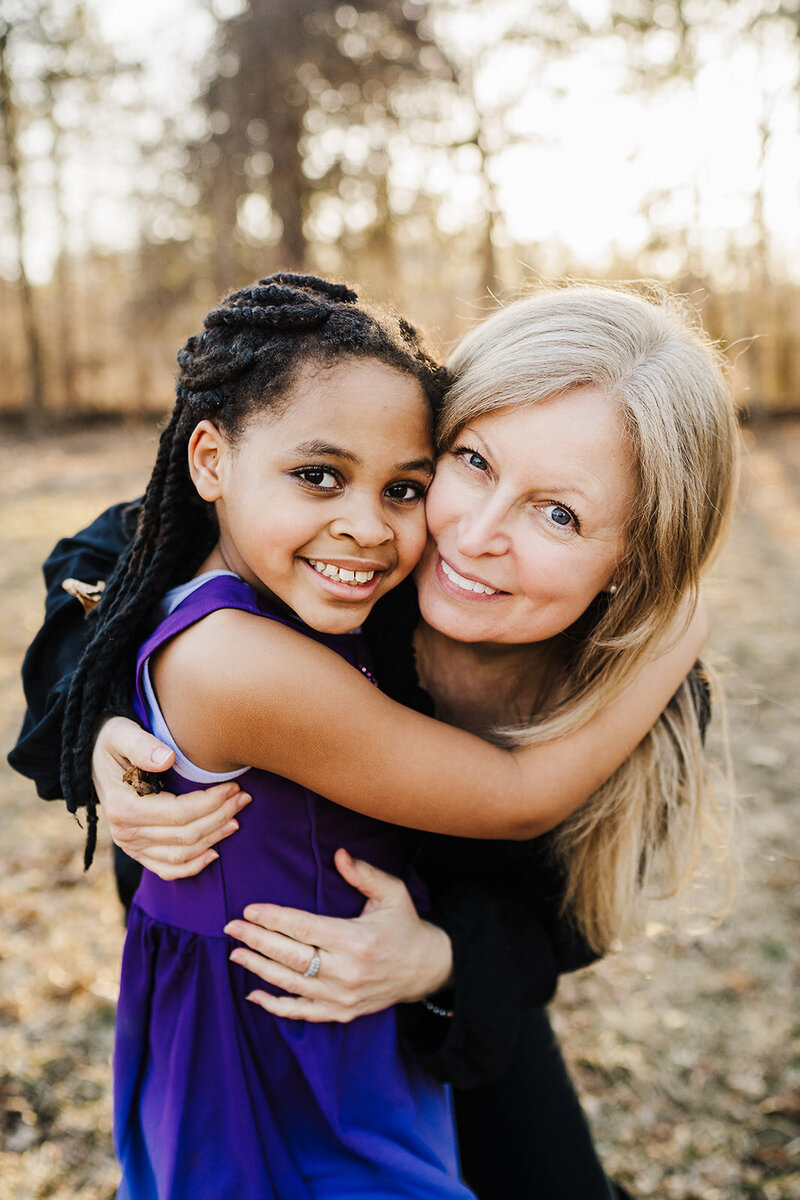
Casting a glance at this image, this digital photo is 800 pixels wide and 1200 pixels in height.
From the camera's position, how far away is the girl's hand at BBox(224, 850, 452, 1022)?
5.79 ft

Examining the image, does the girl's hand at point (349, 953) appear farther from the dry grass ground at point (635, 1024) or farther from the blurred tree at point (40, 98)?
the blurred tree at point (40, 98)

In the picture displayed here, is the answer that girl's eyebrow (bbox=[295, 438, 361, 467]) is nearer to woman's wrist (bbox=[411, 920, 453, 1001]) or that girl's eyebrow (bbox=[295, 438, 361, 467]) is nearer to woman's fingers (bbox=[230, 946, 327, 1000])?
woman's fingers (bbox=[230, 946, 327, 1000])

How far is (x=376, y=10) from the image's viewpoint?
13180 millimetres

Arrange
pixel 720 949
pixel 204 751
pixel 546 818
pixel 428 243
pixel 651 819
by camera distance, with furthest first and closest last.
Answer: pixel 428 243 → pixel 720 949 → pixel 651 819 → pixel 546 818 → pixel 204 751

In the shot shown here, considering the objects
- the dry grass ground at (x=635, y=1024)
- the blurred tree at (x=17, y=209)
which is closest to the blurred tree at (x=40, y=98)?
the blurred tree at (x=17, y=209)

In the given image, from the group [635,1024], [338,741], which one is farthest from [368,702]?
[635,1024]

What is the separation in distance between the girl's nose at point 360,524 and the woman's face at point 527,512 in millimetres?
247

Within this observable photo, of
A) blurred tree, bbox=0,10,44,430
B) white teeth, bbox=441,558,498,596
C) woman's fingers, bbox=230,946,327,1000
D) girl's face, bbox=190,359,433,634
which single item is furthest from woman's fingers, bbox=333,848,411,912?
blurred tree, bbox=0,10,44,430

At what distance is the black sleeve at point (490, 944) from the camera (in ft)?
6.53

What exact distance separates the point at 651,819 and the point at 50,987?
255cm

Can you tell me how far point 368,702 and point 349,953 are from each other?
564 millimetres

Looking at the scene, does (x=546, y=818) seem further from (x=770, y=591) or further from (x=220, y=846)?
(x=770, y=591)

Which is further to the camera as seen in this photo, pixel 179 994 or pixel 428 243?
pixel 428 243

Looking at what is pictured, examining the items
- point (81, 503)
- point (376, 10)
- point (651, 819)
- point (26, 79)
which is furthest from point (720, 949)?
point (26, 79)
